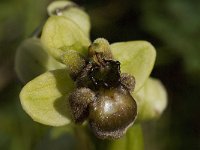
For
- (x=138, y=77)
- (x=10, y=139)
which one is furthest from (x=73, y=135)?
(x=10, y=139)

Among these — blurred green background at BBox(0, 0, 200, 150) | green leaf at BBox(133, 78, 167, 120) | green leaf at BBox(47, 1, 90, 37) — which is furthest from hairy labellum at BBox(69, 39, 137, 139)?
blurred green background at BBox(0, 0, 200, 150)

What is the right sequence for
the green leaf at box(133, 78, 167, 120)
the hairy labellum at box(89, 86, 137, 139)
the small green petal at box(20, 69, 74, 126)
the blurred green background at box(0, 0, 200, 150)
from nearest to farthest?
the hairy labellum at box(89, 86, 137, 139) < the small green petal at box(20, 69, 74, 126) < the green leaf at box(133, 78, 167, 120) < the blurred green background at box(0, 0, 200, 150)

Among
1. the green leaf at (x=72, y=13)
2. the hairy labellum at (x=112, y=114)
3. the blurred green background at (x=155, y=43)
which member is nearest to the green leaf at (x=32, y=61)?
the green leaf at (x=72, y=13)

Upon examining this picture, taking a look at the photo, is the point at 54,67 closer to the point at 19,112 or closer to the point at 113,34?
the point at 19,112

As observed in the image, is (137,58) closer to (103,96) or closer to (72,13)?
(103,96)

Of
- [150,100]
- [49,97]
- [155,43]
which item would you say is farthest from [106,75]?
[155,43]

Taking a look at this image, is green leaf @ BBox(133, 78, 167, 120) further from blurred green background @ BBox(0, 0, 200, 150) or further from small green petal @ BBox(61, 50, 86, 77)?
blurred green background @ BBox(0, 0, 200, 150)
